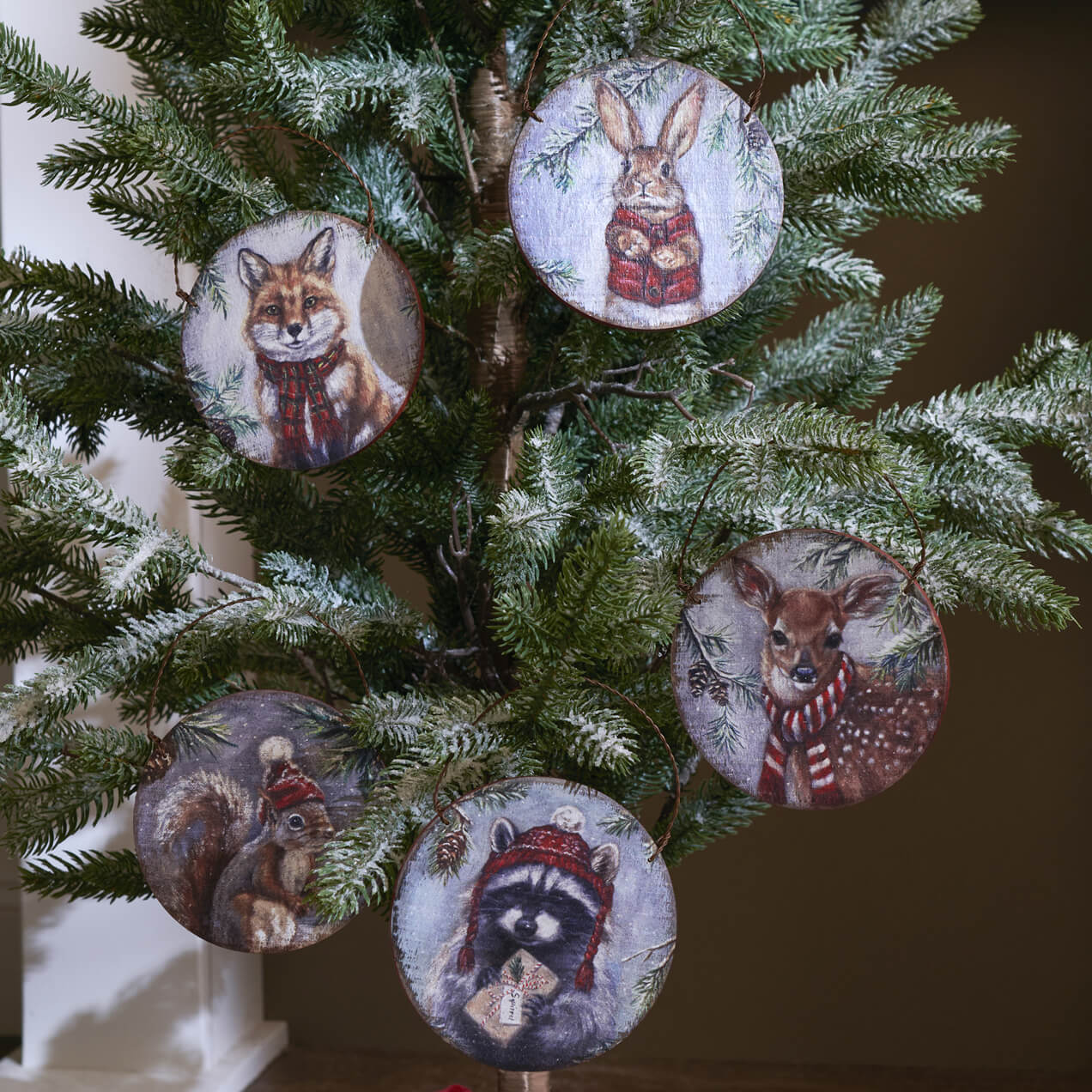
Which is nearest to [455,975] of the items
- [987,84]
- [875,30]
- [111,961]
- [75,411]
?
[75,411]

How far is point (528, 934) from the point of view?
1.50ft

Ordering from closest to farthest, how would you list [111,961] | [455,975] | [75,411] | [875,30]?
1. [455,975]
2. [75,411]
3. [875,30]
4. [111,961]

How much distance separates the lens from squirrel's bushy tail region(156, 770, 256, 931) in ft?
1.69

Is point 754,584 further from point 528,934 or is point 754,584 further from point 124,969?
point 124,969

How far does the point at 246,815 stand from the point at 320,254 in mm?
276

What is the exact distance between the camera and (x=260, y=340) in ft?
1.69

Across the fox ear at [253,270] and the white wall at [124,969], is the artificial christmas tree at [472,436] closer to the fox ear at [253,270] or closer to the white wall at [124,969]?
the fox ear at [253,270]

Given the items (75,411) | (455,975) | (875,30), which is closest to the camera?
(455,975)

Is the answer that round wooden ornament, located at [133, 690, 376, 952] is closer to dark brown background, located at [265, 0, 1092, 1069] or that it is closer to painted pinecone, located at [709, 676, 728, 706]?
painted pinecone, located at [709, 676, 728, 706]

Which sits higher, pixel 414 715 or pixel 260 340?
pixel 260 340

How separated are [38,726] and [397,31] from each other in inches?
16.7

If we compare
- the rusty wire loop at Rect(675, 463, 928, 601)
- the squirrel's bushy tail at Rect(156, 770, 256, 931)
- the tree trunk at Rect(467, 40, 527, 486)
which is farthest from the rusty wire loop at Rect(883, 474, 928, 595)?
the squirrel's bushy tail at Rect(156, 770, 256, 931)

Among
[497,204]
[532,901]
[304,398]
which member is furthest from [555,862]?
[497,204]

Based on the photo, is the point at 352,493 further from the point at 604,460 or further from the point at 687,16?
the point at 687,16
